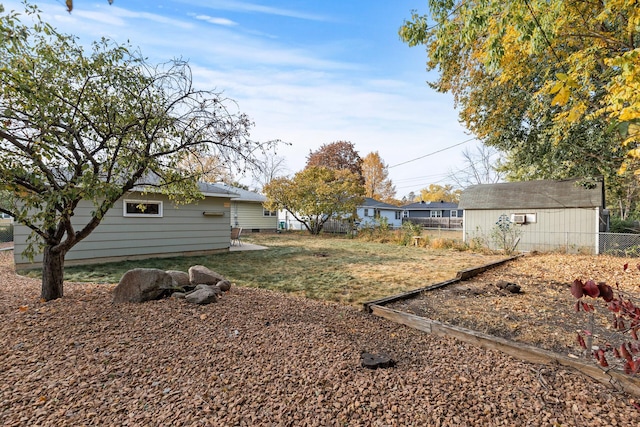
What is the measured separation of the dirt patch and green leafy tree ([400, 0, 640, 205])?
7.15 feet

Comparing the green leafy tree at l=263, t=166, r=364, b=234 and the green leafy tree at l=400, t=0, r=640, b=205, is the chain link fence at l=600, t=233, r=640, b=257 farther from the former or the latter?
the green leafy tree at l=263, t=166, r=364, b=234

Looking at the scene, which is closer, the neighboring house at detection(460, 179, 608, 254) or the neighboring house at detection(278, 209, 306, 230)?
the neighboring house at detection(460, 179, 608, 254)

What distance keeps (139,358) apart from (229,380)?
82cm

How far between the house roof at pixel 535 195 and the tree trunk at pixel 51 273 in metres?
13.7

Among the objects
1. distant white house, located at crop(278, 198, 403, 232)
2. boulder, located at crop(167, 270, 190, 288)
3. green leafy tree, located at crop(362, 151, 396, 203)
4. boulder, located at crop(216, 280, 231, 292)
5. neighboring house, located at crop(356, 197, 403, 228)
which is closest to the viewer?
boulder, located at crop(167, 270, 190, 288)

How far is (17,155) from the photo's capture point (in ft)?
10.2

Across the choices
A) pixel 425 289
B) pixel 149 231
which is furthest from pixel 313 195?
pixel 425 289

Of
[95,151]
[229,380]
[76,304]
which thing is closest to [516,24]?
[229,380]

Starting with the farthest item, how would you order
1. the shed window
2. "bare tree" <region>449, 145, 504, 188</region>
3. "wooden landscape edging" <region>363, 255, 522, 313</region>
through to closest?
1. "bare tree" <region>449, 145, 504, 188</region>
2. the shed window
3. "wooden landscape edging" <region>363, 255, 522, 313</region>

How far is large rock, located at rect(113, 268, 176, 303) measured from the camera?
11.7 ft

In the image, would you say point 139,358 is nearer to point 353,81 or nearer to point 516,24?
point 516,24

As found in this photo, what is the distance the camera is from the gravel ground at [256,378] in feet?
5.81

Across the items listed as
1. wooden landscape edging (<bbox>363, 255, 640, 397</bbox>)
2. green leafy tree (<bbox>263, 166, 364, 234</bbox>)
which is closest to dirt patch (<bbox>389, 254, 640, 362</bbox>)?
wooden landscape edging (<bbox>363, 255, 640, 397</bbox>)

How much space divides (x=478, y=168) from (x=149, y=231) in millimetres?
29205
